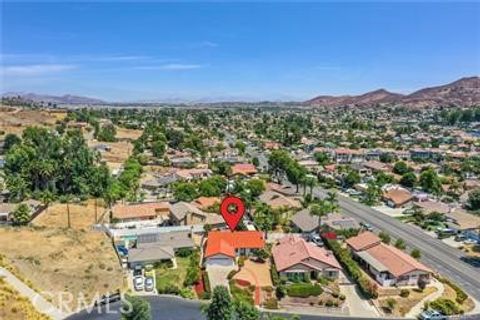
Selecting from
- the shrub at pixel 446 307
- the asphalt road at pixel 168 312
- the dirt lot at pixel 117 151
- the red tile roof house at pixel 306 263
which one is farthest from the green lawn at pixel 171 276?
the dirt lot at pixel 117 151

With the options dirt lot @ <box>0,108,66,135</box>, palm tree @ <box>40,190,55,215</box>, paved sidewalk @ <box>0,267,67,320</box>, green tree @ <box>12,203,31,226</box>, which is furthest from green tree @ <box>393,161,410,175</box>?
dirt lot @ <box>0,108,66,135</box>

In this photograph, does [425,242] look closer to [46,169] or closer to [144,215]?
[144,215]

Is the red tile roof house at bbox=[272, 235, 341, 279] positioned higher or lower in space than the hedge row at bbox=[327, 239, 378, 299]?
higher

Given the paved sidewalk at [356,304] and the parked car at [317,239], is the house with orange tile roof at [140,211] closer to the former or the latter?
the parked car at [317,239]

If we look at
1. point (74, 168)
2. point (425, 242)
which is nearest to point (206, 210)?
point (74, 168)

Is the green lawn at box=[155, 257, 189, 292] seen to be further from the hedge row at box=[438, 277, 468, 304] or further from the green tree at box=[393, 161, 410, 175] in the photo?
the green tree at box=[393, 161, 410, 175]

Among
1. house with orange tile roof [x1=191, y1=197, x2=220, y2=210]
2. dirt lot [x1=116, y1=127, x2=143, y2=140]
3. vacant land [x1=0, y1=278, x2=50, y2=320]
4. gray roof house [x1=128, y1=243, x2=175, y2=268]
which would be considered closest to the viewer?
vacant land [x1=0, y1=278, x2=50, y2=320]
